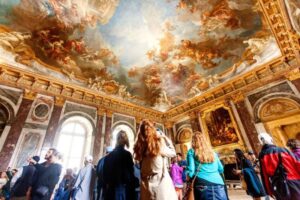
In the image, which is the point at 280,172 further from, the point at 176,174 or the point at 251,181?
the point at 176,174

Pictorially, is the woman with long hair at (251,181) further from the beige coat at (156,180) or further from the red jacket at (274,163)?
the beige coat at (156,180)

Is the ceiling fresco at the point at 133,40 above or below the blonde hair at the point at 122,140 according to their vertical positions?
above

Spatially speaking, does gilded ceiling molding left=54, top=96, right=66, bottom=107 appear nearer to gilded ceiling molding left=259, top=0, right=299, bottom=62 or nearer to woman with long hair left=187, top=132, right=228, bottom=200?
woman with long hair left=187, top=132, right=228, bottom=200

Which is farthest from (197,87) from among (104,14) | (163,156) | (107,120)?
(163,156)

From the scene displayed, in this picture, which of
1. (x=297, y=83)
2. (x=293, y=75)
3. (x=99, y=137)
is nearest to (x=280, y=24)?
(x=293, y=75)

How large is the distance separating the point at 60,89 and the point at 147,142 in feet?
27.8

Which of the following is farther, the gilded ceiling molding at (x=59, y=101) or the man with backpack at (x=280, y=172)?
the gilded ceiling molding at (x=59, y=101)

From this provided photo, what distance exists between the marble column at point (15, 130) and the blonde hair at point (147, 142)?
6830mm

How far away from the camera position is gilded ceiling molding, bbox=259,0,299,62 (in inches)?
244

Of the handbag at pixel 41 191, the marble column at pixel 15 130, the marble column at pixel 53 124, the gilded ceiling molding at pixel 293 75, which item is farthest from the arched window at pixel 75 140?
the gilded ceiling molding at pixel 293 75

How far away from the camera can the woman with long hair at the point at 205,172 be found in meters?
2.09

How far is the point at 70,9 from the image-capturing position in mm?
7125

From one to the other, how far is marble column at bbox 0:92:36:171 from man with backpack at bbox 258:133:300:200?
8296 mm

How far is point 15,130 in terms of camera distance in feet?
22.0
